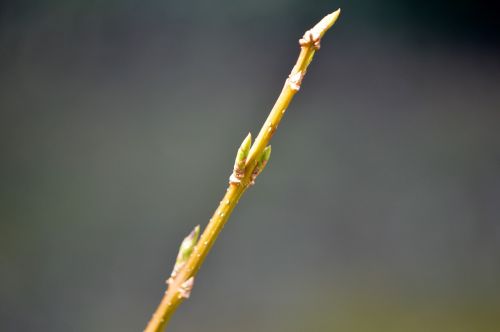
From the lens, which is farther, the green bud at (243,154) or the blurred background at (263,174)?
the blurred background at (263,174)

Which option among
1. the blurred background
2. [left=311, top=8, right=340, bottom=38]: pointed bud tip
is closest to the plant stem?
[left=311, top=8, right=340, bottom=38]: pointed bud tip

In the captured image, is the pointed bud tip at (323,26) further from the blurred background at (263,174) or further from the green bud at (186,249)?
the blurred background at (263,174)

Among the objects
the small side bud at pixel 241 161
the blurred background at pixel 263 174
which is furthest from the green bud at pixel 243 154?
the blurred background at pixel 263 174

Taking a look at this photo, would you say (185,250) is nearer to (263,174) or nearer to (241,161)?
(241,161)

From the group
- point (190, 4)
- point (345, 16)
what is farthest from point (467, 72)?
point (190, 4)

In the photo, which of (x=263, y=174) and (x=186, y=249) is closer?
(x=186, y=249)

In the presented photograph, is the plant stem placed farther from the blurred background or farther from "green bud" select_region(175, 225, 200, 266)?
the blurred background

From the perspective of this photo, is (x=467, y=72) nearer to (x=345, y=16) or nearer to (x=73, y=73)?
(x=345, y=16)

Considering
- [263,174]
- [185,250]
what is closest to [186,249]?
[185,250]
